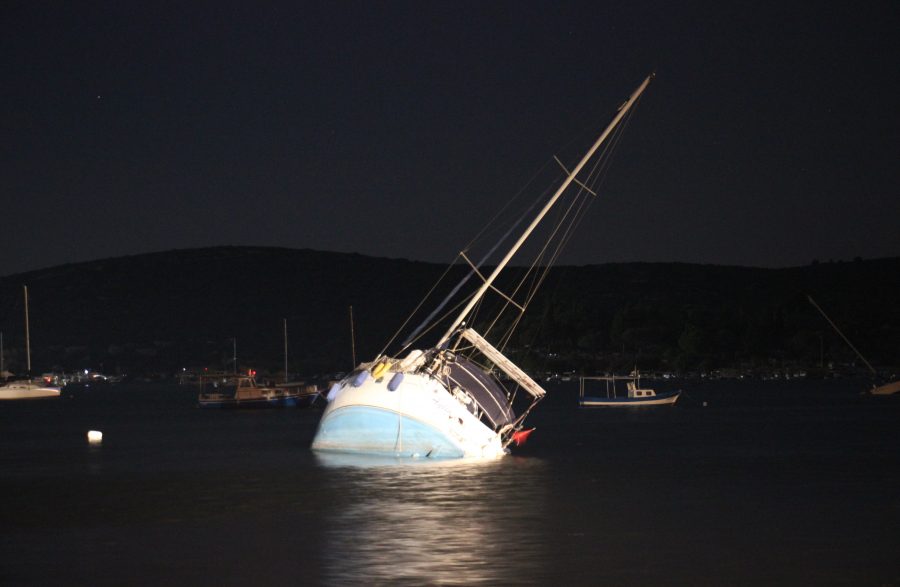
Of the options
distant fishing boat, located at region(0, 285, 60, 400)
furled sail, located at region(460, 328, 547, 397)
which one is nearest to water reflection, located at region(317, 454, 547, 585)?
furled sail, located at region(460, 328, 547, 397)

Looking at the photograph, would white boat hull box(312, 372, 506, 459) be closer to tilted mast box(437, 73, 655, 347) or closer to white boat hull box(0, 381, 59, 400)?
tilted mast box(437, 73, 655, 347)

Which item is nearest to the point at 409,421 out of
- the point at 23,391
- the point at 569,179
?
the point at 569,179

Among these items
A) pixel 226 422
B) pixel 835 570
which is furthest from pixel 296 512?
pixel 226 422

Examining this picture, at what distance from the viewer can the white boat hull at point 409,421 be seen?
150 ft

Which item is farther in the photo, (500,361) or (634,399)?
(634,399)

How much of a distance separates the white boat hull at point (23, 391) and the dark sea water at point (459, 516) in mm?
117233

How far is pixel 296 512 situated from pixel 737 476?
→ 58.6ft

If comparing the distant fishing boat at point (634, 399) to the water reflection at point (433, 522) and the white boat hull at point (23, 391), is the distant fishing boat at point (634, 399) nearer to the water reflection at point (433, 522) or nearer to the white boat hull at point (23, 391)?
the water reflection at point (433, 522)

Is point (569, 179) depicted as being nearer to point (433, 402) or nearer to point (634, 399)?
point (433, 402)

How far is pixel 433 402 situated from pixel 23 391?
14775 cm

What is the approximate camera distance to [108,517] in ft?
115

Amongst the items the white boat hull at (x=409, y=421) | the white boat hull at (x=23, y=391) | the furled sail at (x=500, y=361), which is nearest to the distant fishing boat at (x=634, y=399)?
the furled sail at (x=500, y=361)

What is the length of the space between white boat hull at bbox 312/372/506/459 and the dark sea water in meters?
0.93

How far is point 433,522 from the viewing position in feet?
108
